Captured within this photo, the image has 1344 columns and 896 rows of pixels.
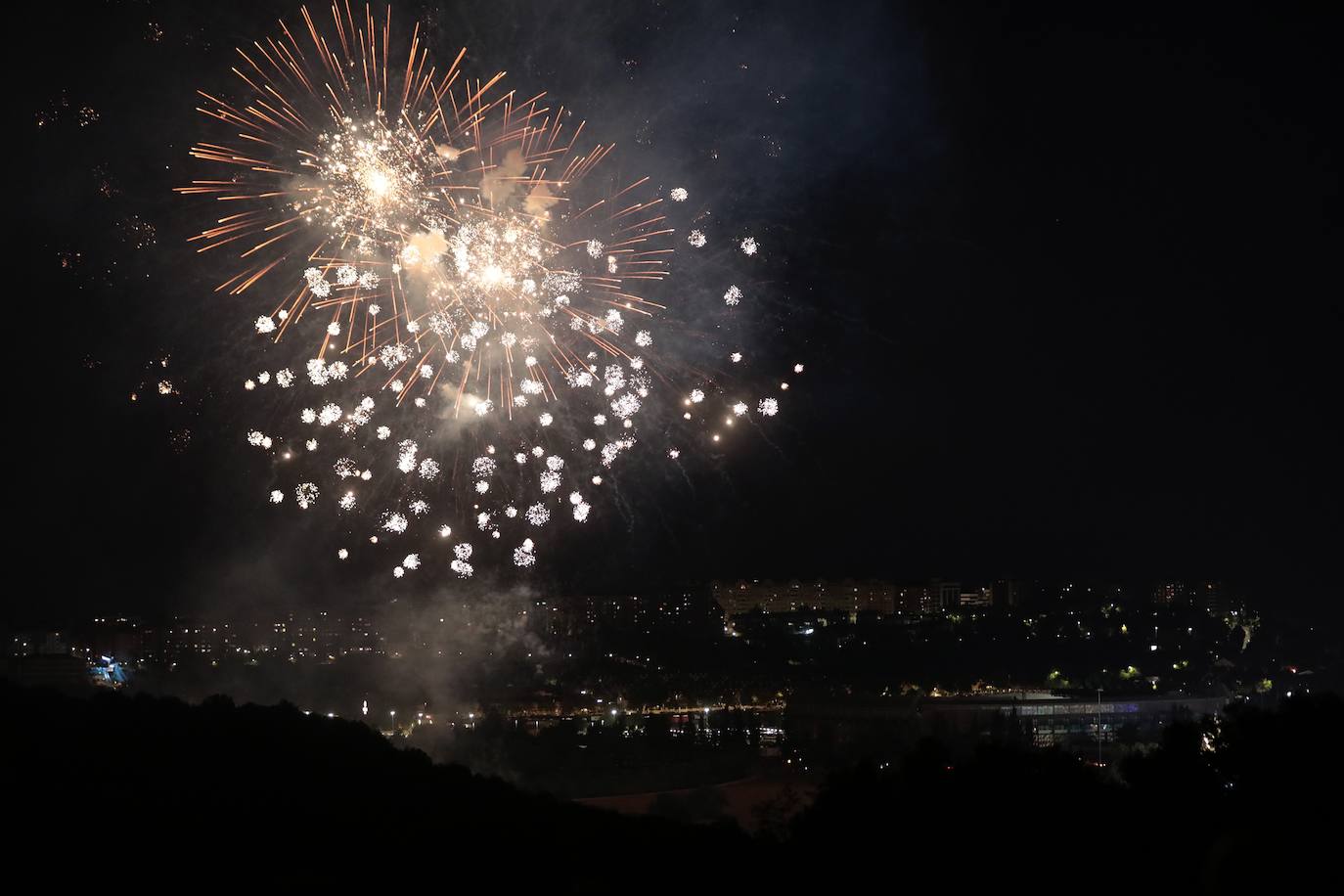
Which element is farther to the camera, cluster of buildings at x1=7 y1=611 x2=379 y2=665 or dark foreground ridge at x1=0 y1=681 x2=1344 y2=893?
cluster of buildings at x1=7 y1=611 x2=379 y2=665

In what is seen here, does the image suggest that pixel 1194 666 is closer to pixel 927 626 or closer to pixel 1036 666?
pixel 1036 666

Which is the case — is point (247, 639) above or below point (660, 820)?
above

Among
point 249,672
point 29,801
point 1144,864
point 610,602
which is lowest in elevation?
point 1144,864

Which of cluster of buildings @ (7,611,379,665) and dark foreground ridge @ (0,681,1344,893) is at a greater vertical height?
cluster of buildings @ (7,611,379,665)

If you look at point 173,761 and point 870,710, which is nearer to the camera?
point 173,761

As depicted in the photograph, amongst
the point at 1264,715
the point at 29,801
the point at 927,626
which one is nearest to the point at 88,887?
the point at 29,801

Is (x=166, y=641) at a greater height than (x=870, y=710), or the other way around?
(x=166, y=641)

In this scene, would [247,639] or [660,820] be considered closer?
[660,820]

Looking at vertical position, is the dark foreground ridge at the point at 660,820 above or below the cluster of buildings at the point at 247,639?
below
